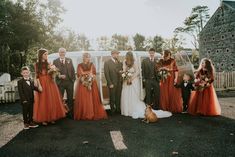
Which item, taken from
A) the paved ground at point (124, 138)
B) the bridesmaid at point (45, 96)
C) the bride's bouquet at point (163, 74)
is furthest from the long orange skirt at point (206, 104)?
the bridesmaid at point (45, 96)

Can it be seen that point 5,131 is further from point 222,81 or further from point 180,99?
point 222,81

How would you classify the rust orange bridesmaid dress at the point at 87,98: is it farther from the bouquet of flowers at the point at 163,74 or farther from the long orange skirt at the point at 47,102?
the bouquet of flowers at the point at 163,74

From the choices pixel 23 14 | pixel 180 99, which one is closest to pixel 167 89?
pixel 180 99

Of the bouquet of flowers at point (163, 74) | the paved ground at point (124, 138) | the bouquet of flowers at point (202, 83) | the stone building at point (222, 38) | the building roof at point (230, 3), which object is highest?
the building roof at point (230, 3)

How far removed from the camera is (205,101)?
9.89 meters

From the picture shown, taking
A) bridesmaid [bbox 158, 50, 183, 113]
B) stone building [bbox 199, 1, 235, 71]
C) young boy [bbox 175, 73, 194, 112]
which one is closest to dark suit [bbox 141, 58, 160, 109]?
bridesmaid [bbox 158, 50, 183, 113]

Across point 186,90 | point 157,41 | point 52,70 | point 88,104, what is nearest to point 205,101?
point 186,90

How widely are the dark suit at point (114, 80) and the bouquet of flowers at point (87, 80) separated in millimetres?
748

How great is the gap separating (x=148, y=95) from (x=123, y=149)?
14.3ft

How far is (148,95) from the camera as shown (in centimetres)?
1022

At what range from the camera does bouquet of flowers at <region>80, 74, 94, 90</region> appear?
9.60 meters

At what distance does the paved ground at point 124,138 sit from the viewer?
5902 millimetres

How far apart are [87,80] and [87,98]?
598 mm

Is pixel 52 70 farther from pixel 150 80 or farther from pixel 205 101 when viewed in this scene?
pixel 205 101
